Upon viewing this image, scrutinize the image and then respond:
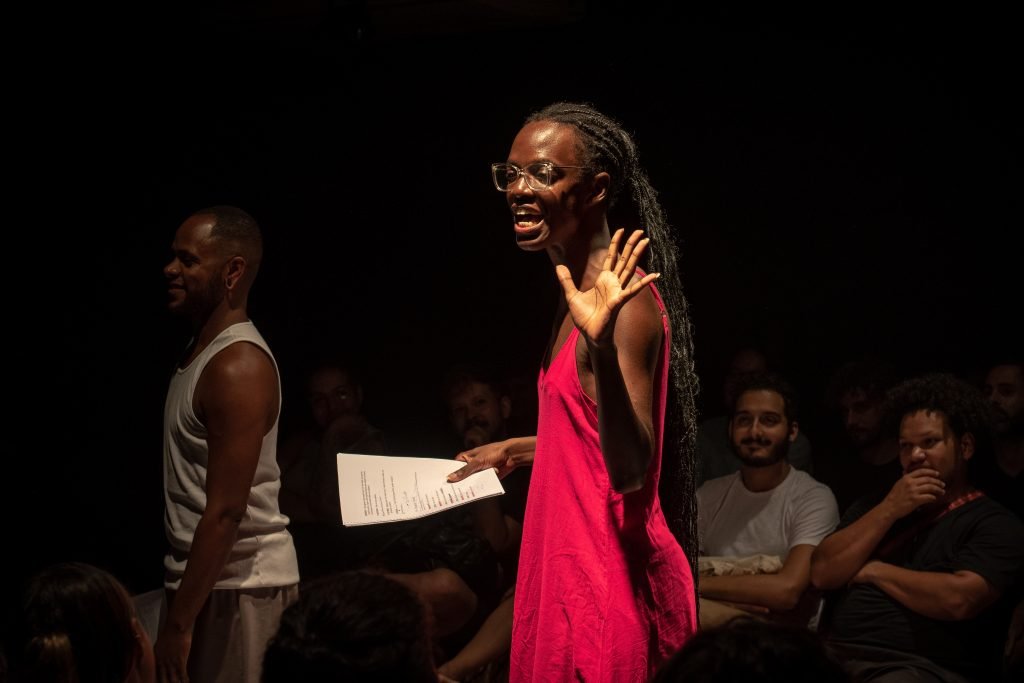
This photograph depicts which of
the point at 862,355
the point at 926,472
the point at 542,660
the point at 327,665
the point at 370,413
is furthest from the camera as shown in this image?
the point at 370,413

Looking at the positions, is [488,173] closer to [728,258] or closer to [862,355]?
[728,258]

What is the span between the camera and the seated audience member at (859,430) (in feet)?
12.7

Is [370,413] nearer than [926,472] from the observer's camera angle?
No

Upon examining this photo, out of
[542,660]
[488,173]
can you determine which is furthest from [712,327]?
[542,660]

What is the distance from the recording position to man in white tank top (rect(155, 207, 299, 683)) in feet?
7.95

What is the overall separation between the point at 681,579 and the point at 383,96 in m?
3.33

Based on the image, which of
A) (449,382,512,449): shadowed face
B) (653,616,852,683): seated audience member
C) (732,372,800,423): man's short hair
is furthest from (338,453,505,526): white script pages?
(732,372,800,423): man's short hair

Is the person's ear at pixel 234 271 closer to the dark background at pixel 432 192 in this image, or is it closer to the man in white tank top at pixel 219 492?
the man in white tank top at pixel 219 492

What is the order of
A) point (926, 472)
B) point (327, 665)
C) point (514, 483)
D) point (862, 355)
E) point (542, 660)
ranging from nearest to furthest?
point (327, 665) < point (542, 660) < point (926, 472) < point (514, 483) < point (862, 355)

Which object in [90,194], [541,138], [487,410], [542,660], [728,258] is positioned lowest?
[542,660]

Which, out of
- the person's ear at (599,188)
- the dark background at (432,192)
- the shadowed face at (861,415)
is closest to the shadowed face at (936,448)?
the shadowed face at (861,415)

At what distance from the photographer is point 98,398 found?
4602 millimetres

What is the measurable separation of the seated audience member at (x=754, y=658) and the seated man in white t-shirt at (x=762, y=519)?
218cm

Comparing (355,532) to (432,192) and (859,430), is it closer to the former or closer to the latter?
(432,192)
